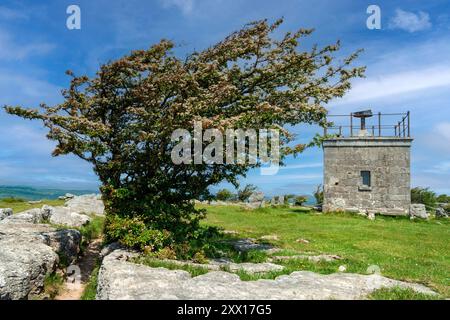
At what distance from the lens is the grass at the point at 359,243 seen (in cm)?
1301

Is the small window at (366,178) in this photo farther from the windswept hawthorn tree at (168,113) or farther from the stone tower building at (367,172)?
the windswept hawthorn tree at (168,113)

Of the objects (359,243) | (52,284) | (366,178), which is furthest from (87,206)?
(366,178)

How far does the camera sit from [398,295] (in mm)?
9172

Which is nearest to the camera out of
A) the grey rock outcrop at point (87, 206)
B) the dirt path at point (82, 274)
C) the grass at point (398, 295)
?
the grass at point (398, 295)

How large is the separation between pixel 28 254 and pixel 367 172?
33.3 metres

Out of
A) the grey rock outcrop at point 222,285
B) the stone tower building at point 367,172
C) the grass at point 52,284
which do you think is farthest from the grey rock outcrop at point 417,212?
the grass at point 52,284

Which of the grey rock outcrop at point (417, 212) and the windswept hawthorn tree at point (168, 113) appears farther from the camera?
the grey rock outcrop at point (417, 212)

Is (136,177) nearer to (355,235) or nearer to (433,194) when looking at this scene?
(355,235)

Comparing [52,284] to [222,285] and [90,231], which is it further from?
[90,231]

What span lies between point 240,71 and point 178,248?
789 cm

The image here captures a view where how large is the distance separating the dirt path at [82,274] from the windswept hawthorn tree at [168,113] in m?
1.57

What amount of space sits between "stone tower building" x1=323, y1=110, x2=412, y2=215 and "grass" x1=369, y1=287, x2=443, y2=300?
1209 inches

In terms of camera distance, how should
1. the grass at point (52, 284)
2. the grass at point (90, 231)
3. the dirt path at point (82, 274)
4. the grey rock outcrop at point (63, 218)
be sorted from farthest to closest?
the grey rock outcrop at point (63, 218)
the grass at point (90, 231)
the dirt path at point (82, 274)
the grass at point (52, 284)

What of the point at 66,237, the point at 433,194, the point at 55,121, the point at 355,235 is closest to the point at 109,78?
the point at 55,121
